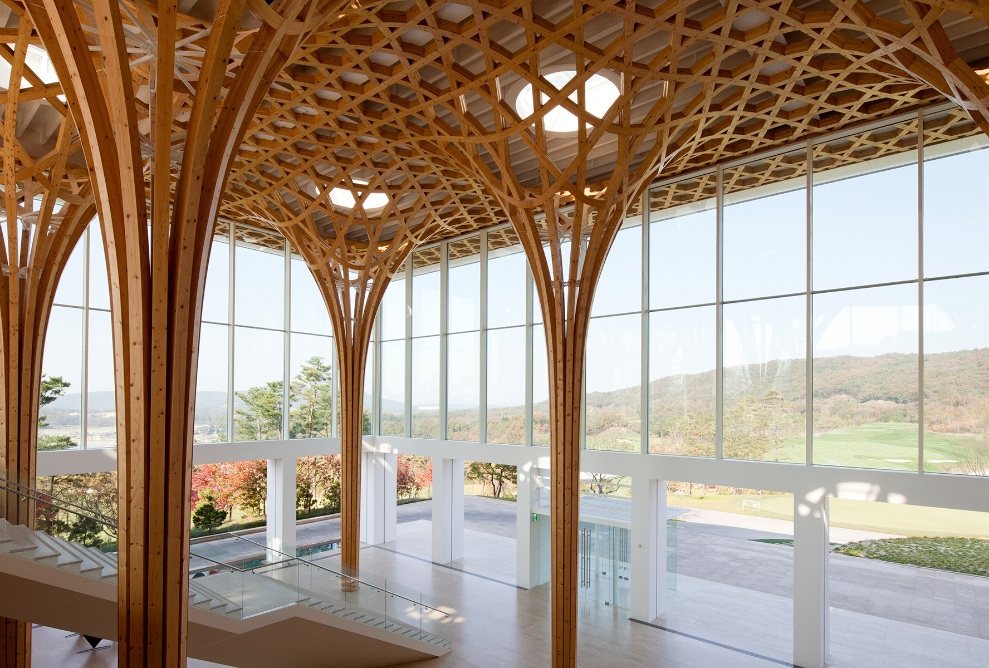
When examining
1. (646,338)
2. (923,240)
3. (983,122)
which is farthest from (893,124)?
(646,338)

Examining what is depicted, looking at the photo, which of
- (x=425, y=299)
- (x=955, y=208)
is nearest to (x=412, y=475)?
(x=425, y=299)

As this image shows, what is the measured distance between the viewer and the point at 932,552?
79.8 ft

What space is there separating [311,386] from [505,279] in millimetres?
9875

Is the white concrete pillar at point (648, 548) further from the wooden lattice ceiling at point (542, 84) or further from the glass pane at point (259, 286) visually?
the glass pane at point (259, 286)

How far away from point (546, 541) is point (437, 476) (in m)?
5.27

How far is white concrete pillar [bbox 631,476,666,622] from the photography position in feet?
62.4

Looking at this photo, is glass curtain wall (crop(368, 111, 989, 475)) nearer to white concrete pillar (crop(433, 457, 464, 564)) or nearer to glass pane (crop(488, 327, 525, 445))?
glass pane (crop(488, 327, 525, 445))

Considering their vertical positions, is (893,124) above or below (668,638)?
above

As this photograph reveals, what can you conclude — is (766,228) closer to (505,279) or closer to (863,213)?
(863,213)

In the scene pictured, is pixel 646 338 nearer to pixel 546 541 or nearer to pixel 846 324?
pixel 846 324

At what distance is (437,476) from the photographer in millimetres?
25641

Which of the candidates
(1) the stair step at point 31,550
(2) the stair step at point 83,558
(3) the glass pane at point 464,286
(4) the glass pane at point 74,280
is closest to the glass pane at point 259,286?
(4) the glass pane at point 74,280

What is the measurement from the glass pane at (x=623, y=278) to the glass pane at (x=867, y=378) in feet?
17.9

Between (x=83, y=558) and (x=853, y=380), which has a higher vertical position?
(x=853, y=380)
